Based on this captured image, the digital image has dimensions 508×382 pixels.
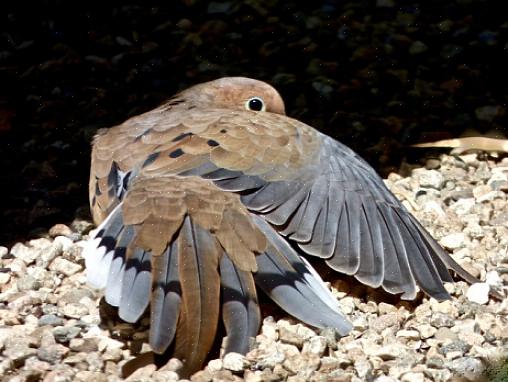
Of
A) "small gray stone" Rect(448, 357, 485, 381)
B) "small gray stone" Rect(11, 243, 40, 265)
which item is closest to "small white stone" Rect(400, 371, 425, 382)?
"small gray stone" Rect(448, 357, 485, 381)

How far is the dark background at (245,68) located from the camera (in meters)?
6.10

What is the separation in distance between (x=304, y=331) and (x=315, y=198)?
2.37 feet

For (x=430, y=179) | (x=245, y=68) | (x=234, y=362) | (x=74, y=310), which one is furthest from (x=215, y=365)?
(x=245, y=68)

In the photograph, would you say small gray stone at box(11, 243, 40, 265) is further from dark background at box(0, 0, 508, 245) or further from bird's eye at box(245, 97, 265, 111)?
bird's eye at box(245, 97, 265, 111)

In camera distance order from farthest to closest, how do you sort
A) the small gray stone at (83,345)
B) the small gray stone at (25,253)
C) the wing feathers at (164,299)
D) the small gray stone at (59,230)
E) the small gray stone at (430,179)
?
the small gray stone at (430,179) < the small gray stone at (59,230) < the small gray stone at (25,253) < the small gray stone at (83,345) < the wing feathers at (164,299)

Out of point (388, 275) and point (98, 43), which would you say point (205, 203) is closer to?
point (388, 275)

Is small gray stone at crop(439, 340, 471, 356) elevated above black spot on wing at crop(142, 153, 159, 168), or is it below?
below

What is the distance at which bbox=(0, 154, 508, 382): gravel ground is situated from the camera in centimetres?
406

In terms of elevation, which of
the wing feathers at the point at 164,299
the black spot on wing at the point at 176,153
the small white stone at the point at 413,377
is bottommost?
the small white stone at the point at 413,377

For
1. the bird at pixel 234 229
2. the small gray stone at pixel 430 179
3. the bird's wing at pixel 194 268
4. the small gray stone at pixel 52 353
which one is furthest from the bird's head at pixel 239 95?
the small gray stone at pixel 52 353

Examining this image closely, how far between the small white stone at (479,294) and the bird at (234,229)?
100mm

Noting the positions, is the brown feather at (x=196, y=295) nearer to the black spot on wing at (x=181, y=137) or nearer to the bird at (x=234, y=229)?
the bird at (x=234, y=229)

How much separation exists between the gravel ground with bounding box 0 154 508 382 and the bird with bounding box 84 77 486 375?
9 cm

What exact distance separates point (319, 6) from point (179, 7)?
982mm
